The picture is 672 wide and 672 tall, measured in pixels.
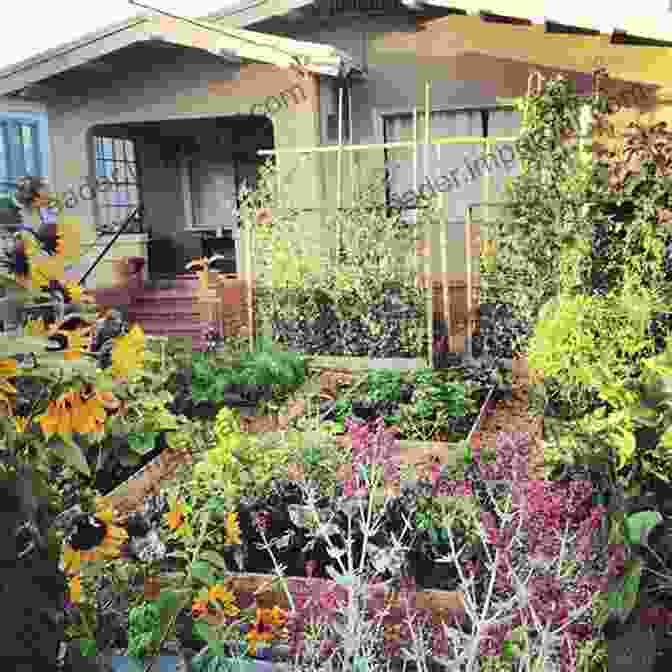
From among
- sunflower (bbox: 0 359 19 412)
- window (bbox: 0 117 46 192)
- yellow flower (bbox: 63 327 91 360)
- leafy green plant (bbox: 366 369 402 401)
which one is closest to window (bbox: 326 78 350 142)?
leafy green plant (bbox: 366 369 402 401)

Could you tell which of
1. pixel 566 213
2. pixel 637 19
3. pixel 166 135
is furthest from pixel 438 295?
pixel 166 135

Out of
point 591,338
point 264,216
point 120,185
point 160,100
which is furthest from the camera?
point 120,185

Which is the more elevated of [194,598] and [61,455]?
[61,455]

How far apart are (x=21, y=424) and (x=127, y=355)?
0.26 meters

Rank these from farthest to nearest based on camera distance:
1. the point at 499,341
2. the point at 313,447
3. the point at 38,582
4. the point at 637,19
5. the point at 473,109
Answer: the point at 473,109, the point at 637,19, the point at 499,341, the point at 313,447, the point at 38,582

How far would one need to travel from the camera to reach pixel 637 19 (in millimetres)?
8719

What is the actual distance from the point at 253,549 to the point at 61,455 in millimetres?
2809

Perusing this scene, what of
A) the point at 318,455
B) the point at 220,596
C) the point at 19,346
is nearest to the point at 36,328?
the point at 19,346

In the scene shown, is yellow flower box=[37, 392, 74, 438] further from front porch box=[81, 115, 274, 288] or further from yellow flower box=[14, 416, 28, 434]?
front porch box=[81, 115, 274, 288]

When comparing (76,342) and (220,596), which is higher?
(76,342)

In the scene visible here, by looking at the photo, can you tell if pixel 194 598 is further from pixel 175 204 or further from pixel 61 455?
pixel 175 204

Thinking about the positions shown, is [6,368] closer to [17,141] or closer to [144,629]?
[144,629]

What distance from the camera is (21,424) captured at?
167 cm

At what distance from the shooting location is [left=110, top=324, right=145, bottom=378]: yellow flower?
5.50 ft
